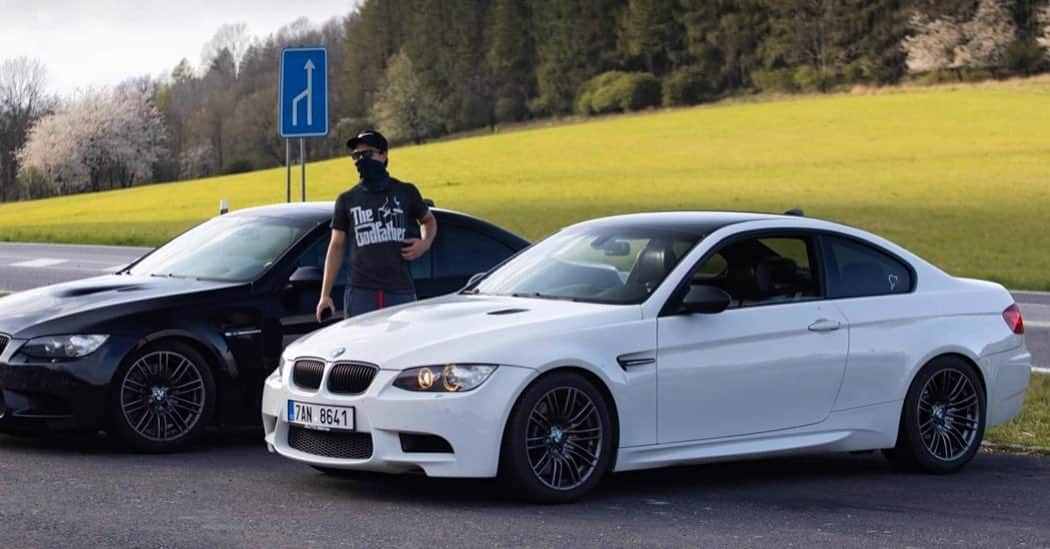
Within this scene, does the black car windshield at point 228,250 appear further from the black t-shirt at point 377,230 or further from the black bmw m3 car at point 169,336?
the black t-shirt at point 377,230

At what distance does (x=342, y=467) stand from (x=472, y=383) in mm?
772

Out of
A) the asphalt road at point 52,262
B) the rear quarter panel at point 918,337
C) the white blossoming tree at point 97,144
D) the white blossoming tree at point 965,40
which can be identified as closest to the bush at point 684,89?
the white blossoming tree at point 965,40

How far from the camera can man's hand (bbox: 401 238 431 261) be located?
9.78 metres

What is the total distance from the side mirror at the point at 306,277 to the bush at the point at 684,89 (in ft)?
299

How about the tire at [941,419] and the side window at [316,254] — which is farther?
the side window at [316,254]

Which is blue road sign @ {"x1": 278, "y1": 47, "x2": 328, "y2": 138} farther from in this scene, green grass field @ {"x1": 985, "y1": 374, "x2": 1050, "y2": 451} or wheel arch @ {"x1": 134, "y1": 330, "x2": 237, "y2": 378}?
green grass field @ {"x1": 985, "y1": 374, "x2": 1050, "y2": 451}

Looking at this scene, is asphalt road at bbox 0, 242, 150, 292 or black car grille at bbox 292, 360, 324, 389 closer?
black car grille at bbox 292, 360, 324, 389

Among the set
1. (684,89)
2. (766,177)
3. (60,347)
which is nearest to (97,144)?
(684,89)

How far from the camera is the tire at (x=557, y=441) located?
756 centimetres

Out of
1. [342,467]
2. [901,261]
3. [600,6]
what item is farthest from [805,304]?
[600,6]

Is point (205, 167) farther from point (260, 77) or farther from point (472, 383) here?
point (472, 383)

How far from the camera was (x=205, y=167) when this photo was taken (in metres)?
125

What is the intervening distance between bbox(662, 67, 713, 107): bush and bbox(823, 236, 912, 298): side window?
91548 millimetres

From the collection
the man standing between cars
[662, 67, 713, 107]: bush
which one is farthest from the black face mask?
[662, 67, 713, 107]: bush
